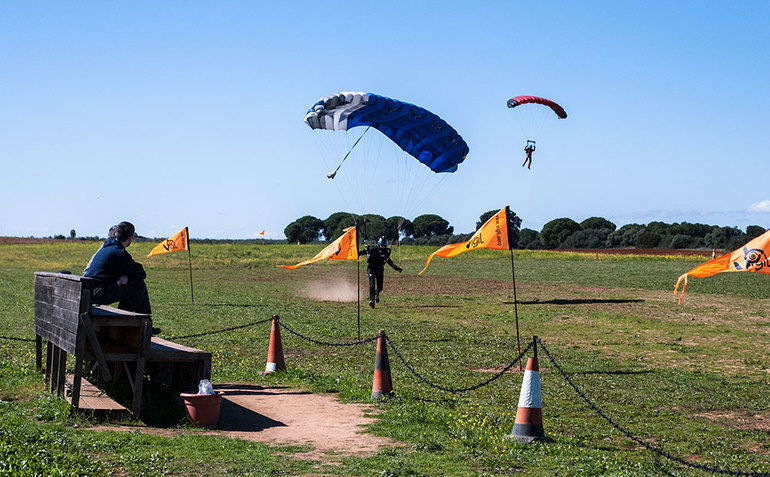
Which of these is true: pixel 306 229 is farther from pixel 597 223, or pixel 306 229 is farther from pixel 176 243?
pixel 176 243

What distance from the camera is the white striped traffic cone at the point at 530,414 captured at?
8.79 metres

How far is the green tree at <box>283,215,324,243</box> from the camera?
17825 cm

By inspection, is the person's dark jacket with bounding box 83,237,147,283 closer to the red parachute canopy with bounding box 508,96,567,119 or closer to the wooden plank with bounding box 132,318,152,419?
the wooden plank with bounding box 132,318,152,419

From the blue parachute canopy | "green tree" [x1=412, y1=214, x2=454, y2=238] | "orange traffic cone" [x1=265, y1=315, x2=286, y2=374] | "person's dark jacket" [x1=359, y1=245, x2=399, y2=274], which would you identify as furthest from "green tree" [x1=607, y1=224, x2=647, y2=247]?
"orange traffic cone" [x1=265, y1=315, x2=286, y2=374]

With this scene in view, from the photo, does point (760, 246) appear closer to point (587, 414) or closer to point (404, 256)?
point (587, 414)

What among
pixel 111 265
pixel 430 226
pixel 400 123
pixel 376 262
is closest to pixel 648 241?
pixel 430 226

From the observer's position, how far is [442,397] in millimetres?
11625

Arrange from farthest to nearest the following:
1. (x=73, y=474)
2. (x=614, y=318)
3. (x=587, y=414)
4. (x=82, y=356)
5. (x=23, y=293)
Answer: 1. (x=23, y=293)
2. (x=614, y=318)
3. (x=587, y=414)
4. (x=82, y=356)
5. (x=73, y=474)

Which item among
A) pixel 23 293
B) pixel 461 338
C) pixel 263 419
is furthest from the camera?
pixel 23 293

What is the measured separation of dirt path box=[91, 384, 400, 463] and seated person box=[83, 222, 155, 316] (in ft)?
6.22

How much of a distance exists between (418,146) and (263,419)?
12539 mm

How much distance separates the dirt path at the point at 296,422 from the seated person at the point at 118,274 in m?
1.89

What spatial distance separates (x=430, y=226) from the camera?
530ft

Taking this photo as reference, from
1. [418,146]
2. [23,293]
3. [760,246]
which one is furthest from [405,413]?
[23,293]
